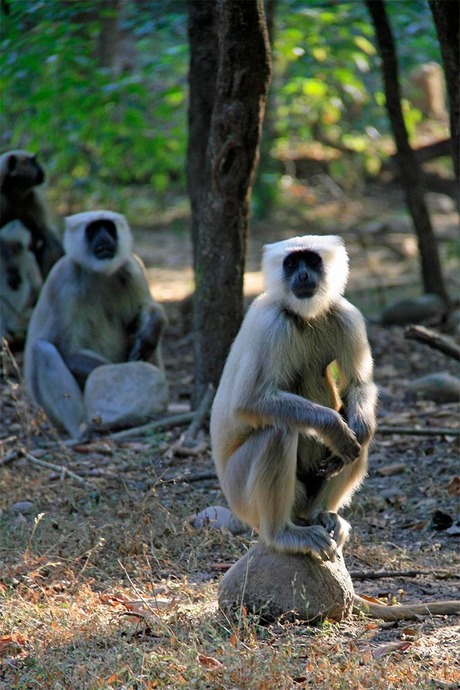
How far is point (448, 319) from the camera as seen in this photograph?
8.89 metres

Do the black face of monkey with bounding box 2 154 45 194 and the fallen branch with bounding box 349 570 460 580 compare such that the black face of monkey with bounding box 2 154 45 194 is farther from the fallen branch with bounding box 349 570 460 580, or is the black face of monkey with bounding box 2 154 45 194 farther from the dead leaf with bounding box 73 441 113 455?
the fallen branch with bounding box 349 570 460 580

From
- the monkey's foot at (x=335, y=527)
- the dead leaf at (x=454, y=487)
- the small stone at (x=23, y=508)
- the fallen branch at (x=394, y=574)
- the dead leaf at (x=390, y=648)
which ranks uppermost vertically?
the monkey's foot at (x=335, y=527)

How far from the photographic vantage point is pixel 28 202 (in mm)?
8875

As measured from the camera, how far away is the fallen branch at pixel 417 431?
5953mm

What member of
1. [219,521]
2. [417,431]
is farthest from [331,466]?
[417,431]

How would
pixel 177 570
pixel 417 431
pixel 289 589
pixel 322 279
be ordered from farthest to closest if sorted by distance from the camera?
1. pixel 417 431
2. pixel 177 570
3. pixel 322 279
4. pixel 289 589

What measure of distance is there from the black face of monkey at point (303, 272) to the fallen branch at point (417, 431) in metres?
2.37

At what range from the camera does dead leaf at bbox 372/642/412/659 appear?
10.6 feet

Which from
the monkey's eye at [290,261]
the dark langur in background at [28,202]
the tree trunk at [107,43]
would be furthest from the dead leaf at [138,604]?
the tree trunk at [107,43]

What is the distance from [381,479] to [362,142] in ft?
32.1

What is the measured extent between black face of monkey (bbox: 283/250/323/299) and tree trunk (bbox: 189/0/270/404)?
1.95 m

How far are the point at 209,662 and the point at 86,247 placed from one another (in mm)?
4334

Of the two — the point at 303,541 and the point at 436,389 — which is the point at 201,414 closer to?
the point at 436,389

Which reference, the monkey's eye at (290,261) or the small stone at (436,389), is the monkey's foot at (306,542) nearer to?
the monkey's eye at (290,261)
